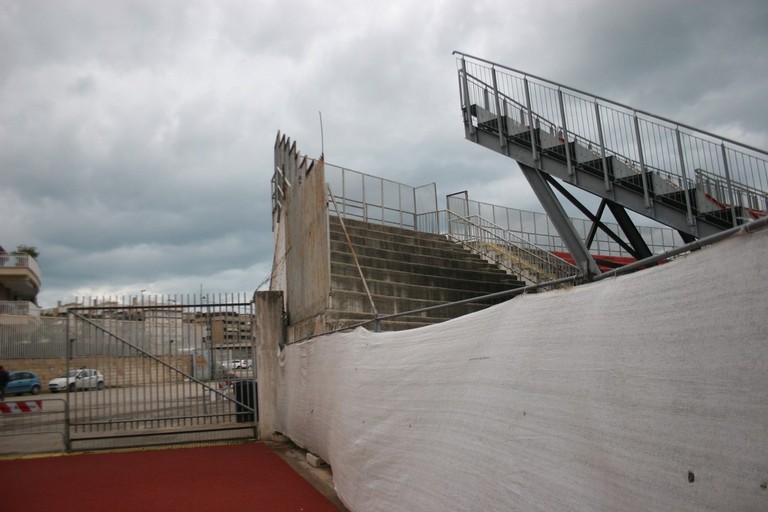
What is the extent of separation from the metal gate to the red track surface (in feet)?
2.39

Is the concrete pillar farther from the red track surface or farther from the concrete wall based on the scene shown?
the red track surface

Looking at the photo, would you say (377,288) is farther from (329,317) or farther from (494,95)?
(494,95)

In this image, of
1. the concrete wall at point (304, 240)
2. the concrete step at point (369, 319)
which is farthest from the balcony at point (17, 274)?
the concrete step at point (369, 319)

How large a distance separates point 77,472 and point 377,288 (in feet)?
21.0

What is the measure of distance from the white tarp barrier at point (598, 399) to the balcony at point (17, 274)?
49.0 meters

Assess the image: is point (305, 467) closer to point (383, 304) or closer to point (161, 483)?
point (161, 483)

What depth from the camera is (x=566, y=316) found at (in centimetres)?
302

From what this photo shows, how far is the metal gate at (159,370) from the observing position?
11.5 metres

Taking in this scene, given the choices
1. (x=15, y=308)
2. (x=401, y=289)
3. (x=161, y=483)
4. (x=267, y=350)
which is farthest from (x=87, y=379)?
(x=15, y=308)

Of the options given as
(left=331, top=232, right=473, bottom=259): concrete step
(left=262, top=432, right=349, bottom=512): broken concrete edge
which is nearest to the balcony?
(left=331, top=232, right=473, bottom=259): concrete step

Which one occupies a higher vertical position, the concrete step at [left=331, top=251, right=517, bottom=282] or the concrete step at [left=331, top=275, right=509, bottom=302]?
the concrete step at [left=331, top=251, right=517, bottom=282]

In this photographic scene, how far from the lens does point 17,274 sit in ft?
147

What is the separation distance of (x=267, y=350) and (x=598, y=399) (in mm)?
10626

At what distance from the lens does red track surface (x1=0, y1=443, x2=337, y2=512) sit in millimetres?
6852
